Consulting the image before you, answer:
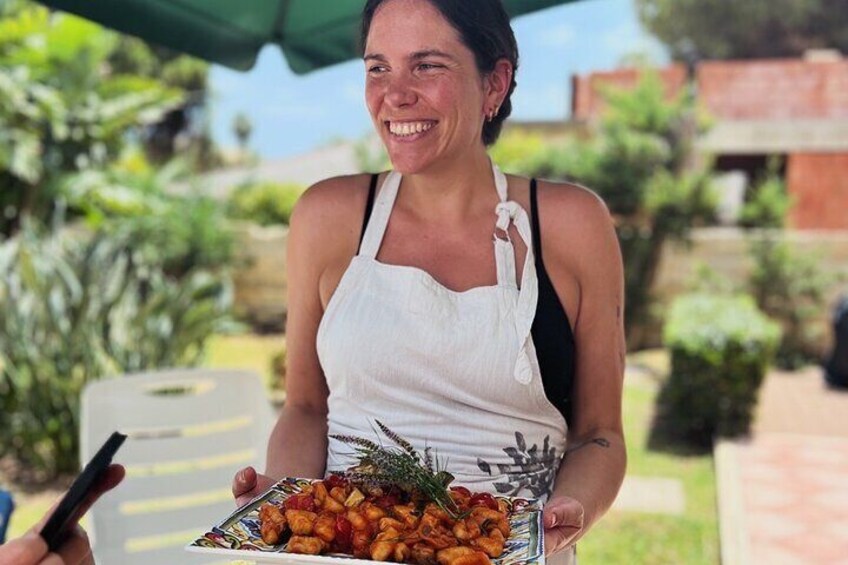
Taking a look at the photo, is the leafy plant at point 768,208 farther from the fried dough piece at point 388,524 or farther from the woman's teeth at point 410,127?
the fried dough piece at point 388,524

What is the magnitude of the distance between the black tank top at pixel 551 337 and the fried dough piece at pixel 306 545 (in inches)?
24.0

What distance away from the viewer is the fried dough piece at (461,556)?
1176 mm

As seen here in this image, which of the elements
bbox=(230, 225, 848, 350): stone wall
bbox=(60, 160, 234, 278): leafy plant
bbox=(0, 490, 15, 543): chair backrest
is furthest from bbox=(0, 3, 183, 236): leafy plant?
bbox=(0, 490, 15, 543): chair backrest

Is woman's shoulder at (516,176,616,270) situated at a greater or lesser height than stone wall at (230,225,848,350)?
greater

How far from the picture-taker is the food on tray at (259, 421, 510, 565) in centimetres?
121

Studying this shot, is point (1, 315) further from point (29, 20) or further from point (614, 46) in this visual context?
point (614, 46)

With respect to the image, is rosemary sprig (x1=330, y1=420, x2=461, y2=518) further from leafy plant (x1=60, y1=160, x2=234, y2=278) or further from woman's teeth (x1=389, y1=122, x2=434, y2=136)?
leafy plant (x1=60, y1=160, x2=234, y2=278)

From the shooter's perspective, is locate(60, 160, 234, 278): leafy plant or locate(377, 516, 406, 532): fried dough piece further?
locate(60, 160, 234, 278): leafy plant

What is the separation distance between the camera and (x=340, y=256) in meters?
1.83

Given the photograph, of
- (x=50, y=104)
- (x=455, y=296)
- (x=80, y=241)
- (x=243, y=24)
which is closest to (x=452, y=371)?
(x=455, y=296)

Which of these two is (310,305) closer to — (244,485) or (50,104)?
(244,485)

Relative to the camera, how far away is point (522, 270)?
5.67 ft

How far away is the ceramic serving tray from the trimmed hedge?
6290mm

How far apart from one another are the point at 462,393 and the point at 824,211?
14.9m
